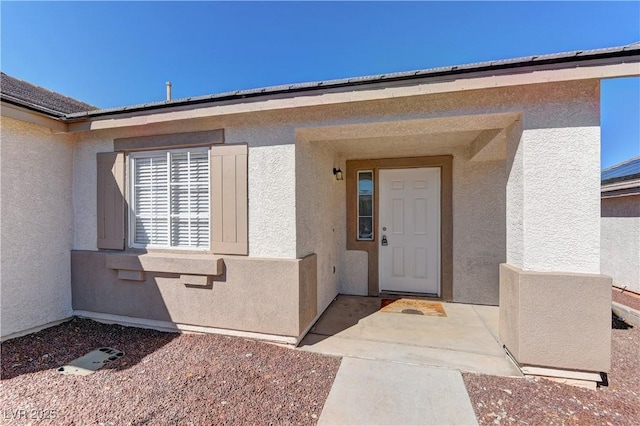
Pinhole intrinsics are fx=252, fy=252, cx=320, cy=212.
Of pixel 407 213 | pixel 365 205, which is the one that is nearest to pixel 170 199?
pixel 365 205

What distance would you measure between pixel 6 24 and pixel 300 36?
7.60m

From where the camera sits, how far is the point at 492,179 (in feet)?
18.8

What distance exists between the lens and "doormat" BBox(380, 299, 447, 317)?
5.32m

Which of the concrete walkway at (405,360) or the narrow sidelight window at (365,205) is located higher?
the narrow sidelight window at (365,205)

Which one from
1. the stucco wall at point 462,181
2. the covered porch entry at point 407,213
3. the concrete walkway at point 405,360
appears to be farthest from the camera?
the covered porch entry at point 407,213

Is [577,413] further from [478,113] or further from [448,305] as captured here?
[478,113]

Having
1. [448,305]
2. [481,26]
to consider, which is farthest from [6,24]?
[448,305]

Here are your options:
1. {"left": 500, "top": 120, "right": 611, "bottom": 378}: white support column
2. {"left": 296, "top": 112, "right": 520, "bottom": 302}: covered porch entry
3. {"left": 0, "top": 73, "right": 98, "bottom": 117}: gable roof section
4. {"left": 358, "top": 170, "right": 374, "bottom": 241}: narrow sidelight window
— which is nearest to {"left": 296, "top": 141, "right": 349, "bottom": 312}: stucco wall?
{"left": 296, "top": 112, "right": 520, "bottom": 302}: covered porch entry

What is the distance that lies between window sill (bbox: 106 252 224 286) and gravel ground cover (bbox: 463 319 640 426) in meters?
3.94

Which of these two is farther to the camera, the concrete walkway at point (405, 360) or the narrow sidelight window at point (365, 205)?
the narrow sidelight window at point (365, 205)

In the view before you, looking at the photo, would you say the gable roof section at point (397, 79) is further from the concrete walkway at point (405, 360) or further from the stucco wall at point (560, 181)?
the concrete walkway at point (405, 360)

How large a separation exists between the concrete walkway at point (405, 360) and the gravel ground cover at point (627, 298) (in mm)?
2742

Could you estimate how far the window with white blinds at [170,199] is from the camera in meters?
4.56

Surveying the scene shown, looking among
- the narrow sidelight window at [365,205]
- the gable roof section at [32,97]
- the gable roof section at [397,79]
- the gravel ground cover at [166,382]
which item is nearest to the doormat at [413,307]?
the narrow sidelight window at [365,205]
